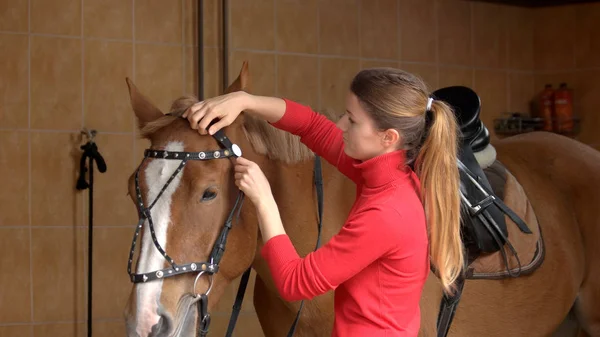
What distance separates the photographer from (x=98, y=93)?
150 inches

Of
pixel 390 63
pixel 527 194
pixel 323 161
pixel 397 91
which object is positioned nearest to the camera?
pixel 397 91

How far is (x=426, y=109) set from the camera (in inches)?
60.3

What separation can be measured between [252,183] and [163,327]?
14.7 inches

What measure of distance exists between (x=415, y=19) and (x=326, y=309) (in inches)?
124

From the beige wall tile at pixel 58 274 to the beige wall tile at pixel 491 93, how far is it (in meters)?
2.72

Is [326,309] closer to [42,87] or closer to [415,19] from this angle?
[42,87]

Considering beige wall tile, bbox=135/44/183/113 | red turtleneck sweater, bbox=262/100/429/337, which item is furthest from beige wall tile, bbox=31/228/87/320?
red turtleneck sweater, bbox=262/100/429/337

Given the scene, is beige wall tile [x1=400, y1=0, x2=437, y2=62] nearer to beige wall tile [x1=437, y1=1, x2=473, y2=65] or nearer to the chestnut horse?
beige wall tile [x1=437, y1=1, x2=473, y2=65]

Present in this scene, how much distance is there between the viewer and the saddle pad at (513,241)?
2.19 meters

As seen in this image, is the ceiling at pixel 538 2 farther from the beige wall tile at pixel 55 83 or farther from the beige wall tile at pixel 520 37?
the beige wall tile at pixel 55 83

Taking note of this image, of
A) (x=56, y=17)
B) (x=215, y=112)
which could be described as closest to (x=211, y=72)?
(x=56, y=17)

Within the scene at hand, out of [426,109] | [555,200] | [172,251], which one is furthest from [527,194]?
[172,251]

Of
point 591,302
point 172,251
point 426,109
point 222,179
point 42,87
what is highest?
point 42,87

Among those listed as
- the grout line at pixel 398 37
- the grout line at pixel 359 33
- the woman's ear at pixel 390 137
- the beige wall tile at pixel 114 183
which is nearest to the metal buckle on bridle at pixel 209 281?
the woman's ear at pixel 390 137
